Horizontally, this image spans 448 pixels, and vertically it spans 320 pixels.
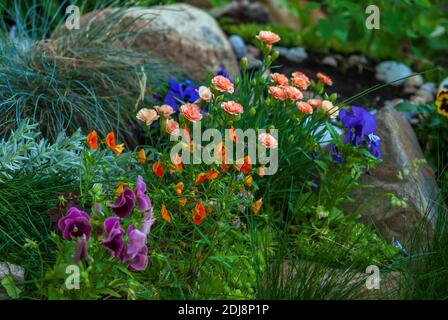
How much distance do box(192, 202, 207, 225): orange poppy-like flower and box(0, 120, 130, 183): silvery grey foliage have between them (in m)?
0.46

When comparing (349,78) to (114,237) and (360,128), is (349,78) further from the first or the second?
(114,237)

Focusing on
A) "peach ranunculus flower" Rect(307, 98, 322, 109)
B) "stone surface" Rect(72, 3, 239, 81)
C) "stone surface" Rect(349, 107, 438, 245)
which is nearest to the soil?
"stone surface" Rect(72, 3, 239, 81)

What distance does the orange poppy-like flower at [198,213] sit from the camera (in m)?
2.72

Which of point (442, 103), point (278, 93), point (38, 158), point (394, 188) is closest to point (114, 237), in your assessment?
point (38, 158)

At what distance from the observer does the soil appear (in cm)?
492

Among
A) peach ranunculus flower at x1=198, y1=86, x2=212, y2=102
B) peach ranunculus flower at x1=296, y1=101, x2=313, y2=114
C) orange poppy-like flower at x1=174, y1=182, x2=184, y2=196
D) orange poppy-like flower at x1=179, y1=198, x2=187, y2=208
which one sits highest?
peach ranunculus flower at x1=198, y1=86, x2=212, y2=102

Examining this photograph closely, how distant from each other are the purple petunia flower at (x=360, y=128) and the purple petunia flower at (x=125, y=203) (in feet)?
4.04

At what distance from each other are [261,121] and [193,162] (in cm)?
66

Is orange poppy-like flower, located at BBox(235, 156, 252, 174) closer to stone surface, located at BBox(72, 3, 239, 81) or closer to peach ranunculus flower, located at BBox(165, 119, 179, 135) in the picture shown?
peach ranunculus flower, located at BBox(165, 119, 179, 135)

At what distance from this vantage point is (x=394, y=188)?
360 cm

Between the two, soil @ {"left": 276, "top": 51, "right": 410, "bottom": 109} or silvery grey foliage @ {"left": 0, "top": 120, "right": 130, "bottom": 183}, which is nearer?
silvery grey foliage @ {"left": 0, "top": 120, "right": 130, "bottom": 183}

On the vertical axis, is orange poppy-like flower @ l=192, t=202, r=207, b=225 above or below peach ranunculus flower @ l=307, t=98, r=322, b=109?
below

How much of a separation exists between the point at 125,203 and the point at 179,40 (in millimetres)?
2277
